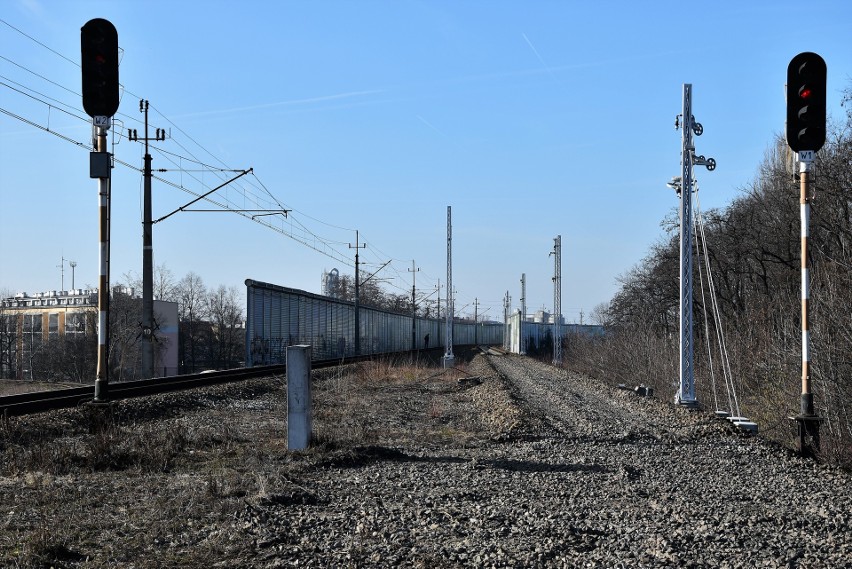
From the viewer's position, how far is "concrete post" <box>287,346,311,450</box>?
10.5 m

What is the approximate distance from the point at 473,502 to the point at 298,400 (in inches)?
148

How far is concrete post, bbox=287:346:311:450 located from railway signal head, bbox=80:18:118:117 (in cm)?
438

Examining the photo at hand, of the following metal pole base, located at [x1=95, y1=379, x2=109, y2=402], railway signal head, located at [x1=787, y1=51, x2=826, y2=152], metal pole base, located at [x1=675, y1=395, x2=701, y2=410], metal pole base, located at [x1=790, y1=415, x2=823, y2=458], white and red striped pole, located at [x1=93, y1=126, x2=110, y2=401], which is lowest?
metal pole base, located at [x1=675, y1=395, x2=701, y2=410]

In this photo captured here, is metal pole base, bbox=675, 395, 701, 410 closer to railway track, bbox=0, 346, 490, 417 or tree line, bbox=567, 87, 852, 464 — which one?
tree line, bbox=567, 87, 852, 464

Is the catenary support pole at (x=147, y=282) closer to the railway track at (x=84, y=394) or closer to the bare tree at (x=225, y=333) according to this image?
the railway track at (x=84, y=394)

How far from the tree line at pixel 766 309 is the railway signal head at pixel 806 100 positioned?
124cm

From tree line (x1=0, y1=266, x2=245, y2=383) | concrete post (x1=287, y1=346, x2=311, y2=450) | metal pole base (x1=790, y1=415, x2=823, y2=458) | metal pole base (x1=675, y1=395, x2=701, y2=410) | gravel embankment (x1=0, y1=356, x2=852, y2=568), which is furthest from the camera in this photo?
tree line (x1=0, y1=266, x2=245, y2=383)

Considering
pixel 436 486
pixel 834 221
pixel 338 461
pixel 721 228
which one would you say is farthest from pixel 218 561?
pixel 721 228

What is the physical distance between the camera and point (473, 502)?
732 centimetres

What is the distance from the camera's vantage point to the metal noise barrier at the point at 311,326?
1310 inches

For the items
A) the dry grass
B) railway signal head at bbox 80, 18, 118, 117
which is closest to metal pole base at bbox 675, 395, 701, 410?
the dry grass

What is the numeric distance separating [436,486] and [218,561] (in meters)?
3.08

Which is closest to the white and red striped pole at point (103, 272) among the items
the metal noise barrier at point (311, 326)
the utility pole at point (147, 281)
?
the metal noise barrier at point (311, 326)

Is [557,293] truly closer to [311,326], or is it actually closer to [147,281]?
[311,326]
